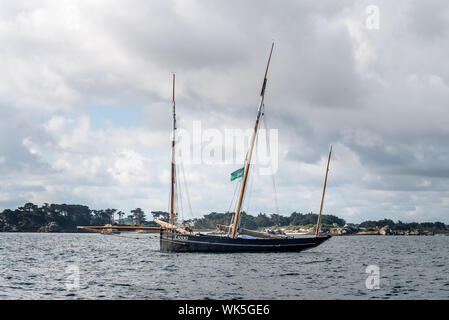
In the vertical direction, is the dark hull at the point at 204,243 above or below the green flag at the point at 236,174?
below

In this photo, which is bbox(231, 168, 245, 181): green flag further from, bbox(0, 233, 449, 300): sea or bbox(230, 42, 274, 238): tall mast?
bbox(0, 233, 449, 300): sea

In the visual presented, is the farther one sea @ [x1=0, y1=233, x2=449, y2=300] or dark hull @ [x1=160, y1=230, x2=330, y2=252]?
dark hull @ [x1=160, y1=230, x2=330, y2=252]

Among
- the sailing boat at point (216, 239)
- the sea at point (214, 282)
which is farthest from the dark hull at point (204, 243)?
the sea at point (214, 282)

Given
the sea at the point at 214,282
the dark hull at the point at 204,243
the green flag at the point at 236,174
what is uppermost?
the green flag at the point at 236,174

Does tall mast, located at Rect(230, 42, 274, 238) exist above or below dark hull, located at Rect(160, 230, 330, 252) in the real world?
above

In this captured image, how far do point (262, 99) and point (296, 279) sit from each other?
33.4 metres

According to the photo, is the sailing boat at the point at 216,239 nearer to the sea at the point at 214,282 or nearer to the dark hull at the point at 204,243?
the dark hull at the point at 204,243

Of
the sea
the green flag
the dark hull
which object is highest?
the green flag

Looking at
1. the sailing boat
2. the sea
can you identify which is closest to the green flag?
the sailing boat

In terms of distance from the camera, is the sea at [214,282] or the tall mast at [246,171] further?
the tall mast at [246,171]

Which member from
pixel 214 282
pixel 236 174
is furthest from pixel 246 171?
pixel 214 282
